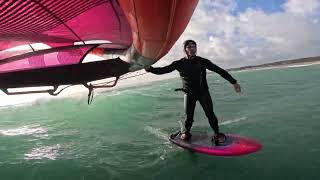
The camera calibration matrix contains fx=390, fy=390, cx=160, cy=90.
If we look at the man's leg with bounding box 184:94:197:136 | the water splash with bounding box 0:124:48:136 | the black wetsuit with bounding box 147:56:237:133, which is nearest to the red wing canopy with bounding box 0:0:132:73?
the black wetsuit with bounding box 147:56:237:133

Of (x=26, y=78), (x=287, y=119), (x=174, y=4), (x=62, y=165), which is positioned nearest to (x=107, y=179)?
(x=62, y=165)

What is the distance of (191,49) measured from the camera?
5625 millimetres

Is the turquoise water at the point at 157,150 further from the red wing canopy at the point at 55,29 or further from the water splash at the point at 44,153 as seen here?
the red wing canopy at the point at 55,29

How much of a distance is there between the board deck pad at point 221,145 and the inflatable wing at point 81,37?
1856mm

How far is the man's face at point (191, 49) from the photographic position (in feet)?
18.4

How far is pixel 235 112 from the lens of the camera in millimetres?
11461

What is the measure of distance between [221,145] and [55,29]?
3.17 m

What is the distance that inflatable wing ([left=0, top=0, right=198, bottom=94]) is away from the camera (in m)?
3.21

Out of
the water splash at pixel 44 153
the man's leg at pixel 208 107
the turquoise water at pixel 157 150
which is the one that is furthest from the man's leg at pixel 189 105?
the water splash at pixel 44 153

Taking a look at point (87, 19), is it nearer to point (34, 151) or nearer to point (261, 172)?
point (261, 172)

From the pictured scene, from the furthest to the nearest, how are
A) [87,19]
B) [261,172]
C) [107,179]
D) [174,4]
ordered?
[107,179] → [261,172] → [87,19] → [174,4]

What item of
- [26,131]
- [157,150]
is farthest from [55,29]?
[26,131]

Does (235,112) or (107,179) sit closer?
(107,179)

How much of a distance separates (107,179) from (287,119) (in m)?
5.04
